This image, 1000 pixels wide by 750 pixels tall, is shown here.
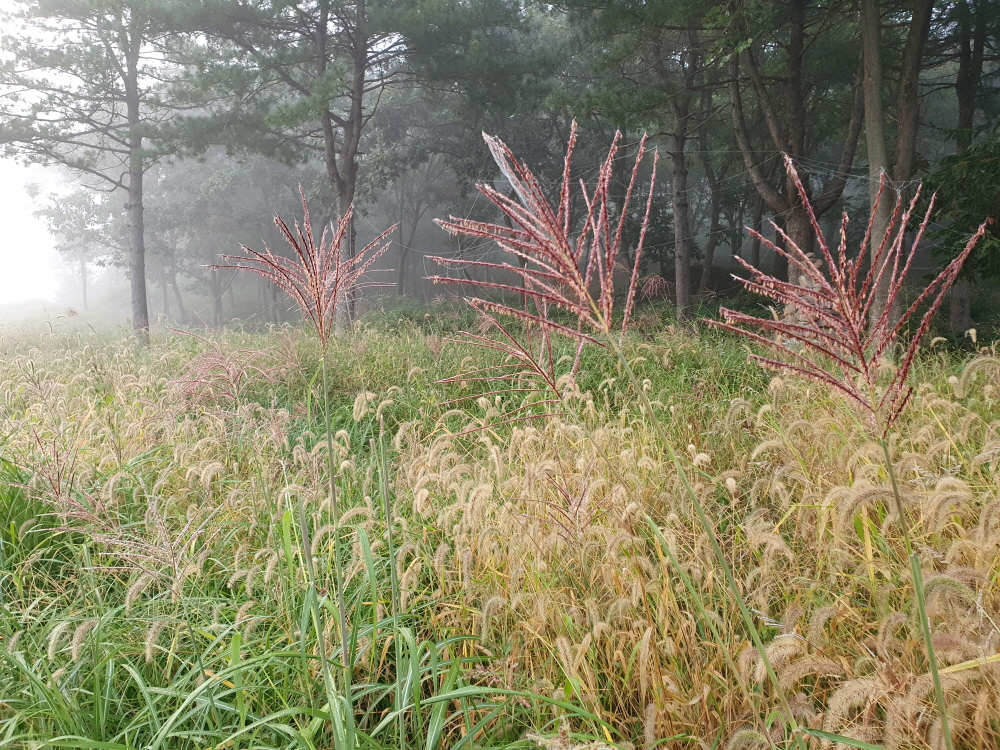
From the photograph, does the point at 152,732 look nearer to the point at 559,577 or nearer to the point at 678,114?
the point at 559,577

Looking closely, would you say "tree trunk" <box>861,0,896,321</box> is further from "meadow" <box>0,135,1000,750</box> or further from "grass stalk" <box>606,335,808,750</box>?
"grass stalk" <box>606,335,808,750</box>

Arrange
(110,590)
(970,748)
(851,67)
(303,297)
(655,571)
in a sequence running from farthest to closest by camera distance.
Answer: (851,67)
(110,590)
(655,571)
(970,748)
(303,297)

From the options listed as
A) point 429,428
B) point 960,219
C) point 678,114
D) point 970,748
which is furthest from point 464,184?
point 970,748

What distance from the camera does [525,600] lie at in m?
2.27

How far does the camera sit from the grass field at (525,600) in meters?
1.60

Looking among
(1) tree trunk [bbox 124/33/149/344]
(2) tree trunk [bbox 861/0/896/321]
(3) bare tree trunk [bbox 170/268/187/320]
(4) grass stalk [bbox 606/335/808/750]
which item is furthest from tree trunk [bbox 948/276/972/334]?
(3) bare tree trunk [bbox 170/268/187/320]

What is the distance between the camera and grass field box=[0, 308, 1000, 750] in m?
1.60

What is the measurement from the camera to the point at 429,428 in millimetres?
5246

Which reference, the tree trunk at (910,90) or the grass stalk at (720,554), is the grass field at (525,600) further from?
the tree trunk at (910,90)

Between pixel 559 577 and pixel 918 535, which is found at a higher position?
pixel 918 535

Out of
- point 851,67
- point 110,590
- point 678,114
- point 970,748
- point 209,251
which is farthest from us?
point 209,251

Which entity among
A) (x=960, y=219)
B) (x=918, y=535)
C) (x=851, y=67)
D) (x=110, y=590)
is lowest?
(x=110, y=590)

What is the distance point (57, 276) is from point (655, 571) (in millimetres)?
74580

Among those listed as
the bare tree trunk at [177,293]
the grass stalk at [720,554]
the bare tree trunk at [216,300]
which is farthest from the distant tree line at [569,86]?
the bare tree trunk at [177,293]
